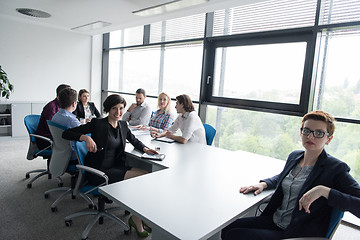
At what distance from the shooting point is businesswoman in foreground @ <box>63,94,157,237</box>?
88.6 inches

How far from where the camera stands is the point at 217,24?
14.1 ft

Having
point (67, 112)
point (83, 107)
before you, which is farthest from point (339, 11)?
point (83, 107)

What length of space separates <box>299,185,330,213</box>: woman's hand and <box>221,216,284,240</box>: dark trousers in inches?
10.8

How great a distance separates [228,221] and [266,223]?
49 centimetres

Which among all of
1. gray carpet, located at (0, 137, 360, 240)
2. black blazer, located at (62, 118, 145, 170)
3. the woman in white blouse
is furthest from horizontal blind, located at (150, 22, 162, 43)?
black blazer, located at (62, 118, 145, 170)

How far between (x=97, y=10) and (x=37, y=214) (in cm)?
333

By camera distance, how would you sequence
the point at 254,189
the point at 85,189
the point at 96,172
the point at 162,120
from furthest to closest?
the point at 162,120 → the point at 85,189 → the point at 96,172 → the point at 254,189

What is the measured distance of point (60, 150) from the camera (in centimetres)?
247

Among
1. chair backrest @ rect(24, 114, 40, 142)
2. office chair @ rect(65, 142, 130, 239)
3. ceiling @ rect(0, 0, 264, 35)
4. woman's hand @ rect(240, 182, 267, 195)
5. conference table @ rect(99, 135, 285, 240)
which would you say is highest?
ceiling @ rect(0, 0, 264, 35)

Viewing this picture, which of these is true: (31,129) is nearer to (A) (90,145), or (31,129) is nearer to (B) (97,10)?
(A) (90,145)

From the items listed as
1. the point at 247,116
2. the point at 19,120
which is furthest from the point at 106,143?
the point at 19,120

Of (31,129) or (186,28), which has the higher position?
(186,28)

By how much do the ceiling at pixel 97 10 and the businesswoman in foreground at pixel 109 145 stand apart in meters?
2.05

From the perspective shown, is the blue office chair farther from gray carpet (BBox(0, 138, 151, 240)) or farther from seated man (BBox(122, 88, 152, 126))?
seated man (BBox(122, 88, 152, 126))
